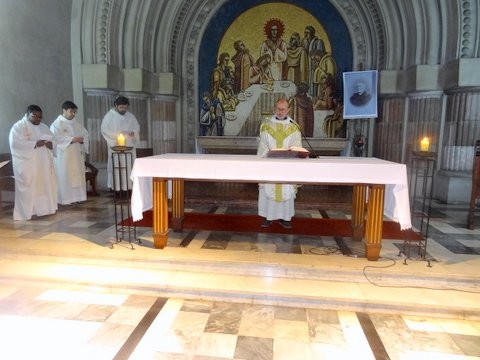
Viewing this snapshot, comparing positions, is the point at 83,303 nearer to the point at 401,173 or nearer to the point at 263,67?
the point at 401,173

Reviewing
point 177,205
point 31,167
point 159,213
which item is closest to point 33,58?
point 31,167

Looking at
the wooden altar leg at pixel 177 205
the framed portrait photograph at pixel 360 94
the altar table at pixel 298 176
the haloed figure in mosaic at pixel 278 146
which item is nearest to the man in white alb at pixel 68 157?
the wooden altar leg at pixel 177 205

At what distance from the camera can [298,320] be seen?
2.99 meters

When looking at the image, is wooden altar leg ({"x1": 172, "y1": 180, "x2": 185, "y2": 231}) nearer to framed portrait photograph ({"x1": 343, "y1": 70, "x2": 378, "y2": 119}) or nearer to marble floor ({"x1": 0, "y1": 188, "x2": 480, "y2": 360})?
marble floor ({"x1": 0, "y1": 188, "x2": 480, "y2": 360})

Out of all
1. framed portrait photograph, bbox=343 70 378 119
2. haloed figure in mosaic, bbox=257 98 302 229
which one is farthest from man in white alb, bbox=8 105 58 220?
framed portrait photograph, bbox=343 70 378 119

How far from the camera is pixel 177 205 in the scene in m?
5.00

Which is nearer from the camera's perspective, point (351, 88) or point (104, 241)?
point (104, 241)

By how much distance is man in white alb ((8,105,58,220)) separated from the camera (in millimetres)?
5590

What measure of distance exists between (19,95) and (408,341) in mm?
7894

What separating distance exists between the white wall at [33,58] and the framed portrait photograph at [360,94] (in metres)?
6.85

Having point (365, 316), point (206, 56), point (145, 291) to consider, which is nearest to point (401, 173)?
point (365, 316)

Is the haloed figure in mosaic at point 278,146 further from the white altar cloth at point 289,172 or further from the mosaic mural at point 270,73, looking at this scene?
the mosaic mural at point 270,73

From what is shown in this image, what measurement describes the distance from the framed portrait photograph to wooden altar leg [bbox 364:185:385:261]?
17.9 ft

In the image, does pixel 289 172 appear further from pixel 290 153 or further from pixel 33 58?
pixel 33 58
